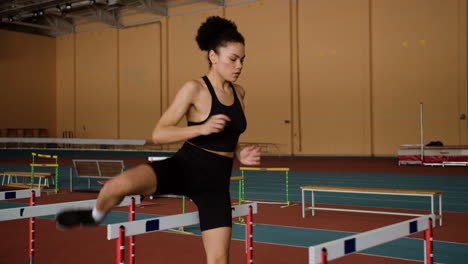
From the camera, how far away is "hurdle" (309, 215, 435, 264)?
2.03 metres

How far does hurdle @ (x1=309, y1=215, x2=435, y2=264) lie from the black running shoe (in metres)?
1.12

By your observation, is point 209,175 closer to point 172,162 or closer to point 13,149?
point 172,162

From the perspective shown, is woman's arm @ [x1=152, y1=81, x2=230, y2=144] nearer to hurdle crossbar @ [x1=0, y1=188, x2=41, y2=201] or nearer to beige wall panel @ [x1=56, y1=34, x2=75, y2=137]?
hurdle crossbar @ [x1=0, y1=188, x2=41, y2=201]

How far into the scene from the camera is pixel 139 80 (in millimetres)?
27500

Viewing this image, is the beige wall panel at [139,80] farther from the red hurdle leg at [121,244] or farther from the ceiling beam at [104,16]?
the red hurdle leg at [121,244]

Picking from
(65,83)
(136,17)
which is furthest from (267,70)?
(65,83)

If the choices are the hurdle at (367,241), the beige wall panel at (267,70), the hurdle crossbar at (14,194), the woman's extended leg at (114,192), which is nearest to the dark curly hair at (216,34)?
the woman's extended leg at (114,192)

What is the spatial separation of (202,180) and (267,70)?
69.0ft

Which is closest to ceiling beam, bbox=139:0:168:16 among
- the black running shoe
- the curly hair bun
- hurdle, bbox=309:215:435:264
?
the curly hair bun

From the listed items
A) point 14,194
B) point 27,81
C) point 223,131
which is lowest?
point 14,194

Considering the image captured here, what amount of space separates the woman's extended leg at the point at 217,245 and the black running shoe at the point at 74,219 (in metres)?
0.58

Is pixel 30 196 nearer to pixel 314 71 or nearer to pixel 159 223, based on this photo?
pixel 159 223

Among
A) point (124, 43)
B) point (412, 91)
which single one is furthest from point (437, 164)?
point (124, 43)

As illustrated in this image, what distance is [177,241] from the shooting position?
6.04 meters
